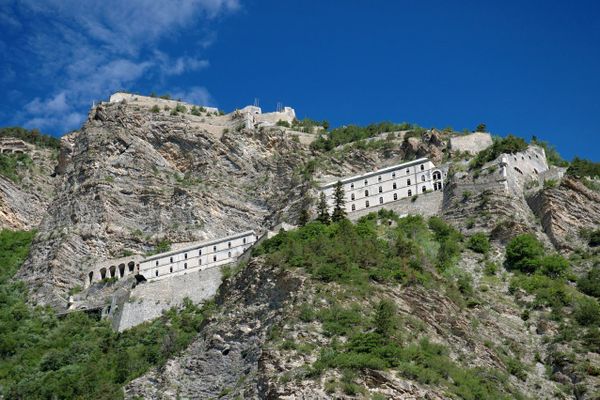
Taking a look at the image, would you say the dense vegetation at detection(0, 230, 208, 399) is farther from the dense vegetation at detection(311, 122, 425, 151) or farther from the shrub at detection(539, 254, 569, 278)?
the dense vegetation at detection(311, 122, 425, 151)

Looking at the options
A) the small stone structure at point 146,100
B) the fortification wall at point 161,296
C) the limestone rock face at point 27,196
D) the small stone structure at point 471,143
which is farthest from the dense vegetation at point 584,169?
the limestone rock face at point 27,196

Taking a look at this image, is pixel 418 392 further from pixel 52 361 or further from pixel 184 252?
pixel 184 252

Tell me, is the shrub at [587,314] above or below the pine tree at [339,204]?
below

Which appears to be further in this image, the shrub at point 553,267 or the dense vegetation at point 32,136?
the dense vegetation at point 32,136

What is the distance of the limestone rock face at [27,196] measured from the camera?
102 metres

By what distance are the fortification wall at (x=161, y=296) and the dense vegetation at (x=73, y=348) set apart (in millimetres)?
1109

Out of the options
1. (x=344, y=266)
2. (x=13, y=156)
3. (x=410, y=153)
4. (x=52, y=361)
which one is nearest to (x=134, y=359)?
(x=52, y=361)

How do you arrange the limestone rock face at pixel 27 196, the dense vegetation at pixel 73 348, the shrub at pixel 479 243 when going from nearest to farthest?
the dense vegetation at pixel 73 348
the shrub at pixel 479 243
the limestone rock face at pixel 27 196

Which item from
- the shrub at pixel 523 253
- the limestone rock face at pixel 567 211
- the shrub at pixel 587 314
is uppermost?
the limestone rock face at pixel 567 211

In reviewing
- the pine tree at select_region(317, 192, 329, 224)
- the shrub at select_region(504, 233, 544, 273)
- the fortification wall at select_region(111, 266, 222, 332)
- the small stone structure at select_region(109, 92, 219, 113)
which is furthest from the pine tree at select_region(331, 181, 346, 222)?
the small stone structure at select_region(109, 92, 219, 113)

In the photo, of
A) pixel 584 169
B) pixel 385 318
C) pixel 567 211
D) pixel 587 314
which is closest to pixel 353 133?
pixel 584 169

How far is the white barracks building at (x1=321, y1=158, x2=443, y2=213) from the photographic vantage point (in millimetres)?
85125

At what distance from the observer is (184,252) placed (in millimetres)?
86500

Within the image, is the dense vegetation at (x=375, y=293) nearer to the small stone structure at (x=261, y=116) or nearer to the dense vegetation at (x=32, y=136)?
the small stone structure at (x=261, y=116)
